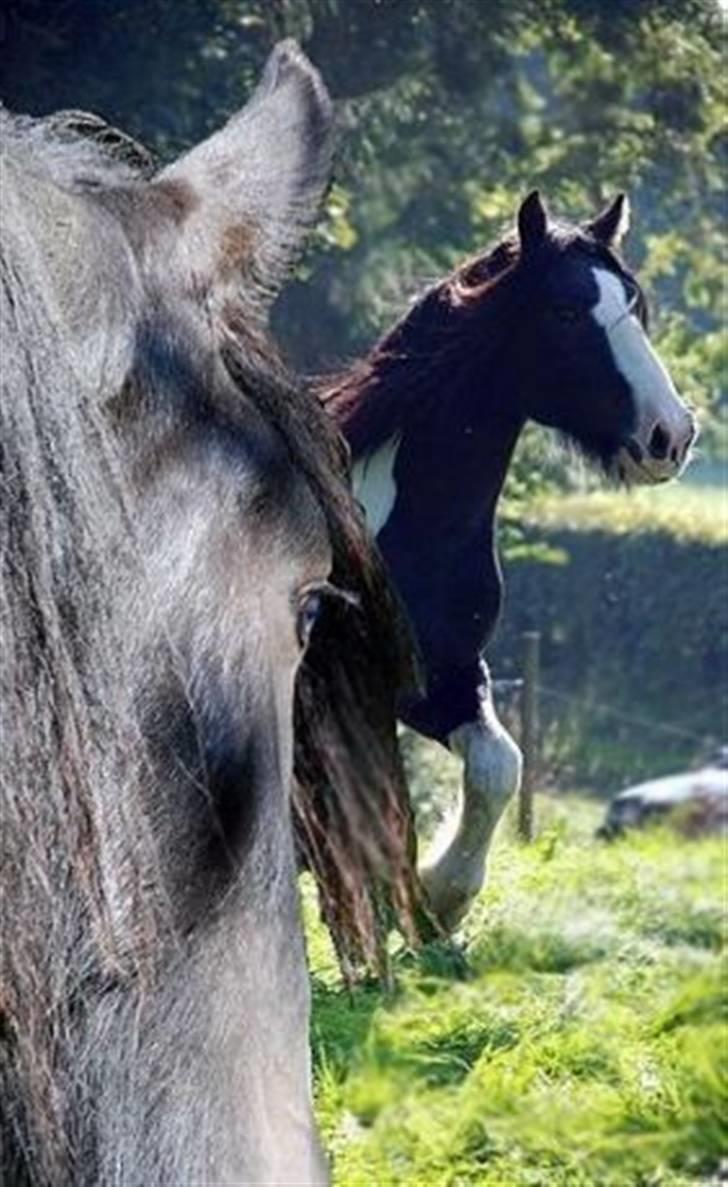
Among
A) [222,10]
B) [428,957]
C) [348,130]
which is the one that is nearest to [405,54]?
[348,130]

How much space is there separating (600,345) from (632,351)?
0.07 metres

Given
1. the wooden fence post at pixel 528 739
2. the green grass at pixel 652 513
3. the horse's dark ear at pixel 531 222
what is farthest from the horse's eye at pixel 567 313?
the green grass at pixel 652 513

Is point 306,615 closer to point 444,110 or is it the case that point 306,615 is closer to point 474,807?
point 474,807

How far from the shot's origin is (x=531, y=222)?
5.61 meters

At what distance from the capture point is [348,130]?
11.9 metres

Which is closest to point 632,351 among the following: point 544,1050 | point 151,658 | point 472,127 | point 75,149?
point 544,1050

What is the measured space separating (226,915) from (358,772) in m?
0.24

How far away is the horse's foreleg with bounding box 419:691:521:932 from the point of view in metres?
5.53

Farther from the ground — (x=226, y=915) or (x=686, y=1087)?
(x=226, y=915)

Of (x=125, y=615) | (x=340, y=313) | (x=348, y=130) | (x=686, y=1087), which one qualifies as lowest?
(x=340, y=313)

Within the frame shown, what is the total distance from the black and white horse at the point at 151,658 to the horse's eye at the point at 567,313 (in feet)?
13.3

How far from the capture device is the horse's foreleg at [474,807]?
553 centimetres

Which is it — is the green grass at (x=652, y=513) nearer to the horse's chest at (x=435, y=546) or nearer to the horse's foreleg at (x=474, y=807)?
the horse's chest at (x=435, y=546)

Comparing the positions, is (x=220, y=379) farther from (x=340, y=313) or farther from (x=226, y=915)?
(x=340, y=313)
